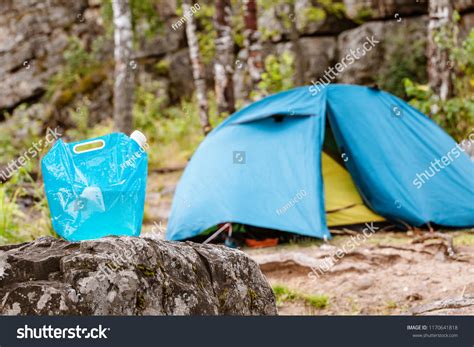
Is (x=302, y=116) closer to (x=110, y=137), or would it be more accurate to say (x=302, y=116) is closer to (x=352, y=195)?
(x=352, y=195)

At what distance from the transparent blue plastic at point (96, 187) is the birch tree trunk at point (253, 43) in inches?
258

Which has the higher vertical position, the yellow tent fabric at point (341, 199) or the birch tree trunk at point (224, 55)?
the birch tree trunk at point (224, 55)

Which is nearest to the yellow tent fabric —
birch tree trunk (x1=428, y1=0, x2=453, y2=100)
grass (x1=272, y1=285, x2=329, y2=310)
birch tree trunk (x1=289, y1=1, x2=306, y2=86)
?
grass (x1=272, y1=285, x2=329, y2=310)

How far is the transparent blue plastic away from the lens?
3260 mm

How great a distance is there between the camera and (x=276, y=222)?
620 cm

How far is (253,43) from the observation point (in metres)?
9.79

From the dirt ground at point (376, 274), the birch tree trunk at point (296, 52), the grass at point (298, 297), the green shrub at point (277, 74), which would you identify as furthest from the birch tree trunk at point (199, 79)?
the grass at point (298, 297)

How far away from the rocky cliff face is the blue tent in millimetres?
9902
